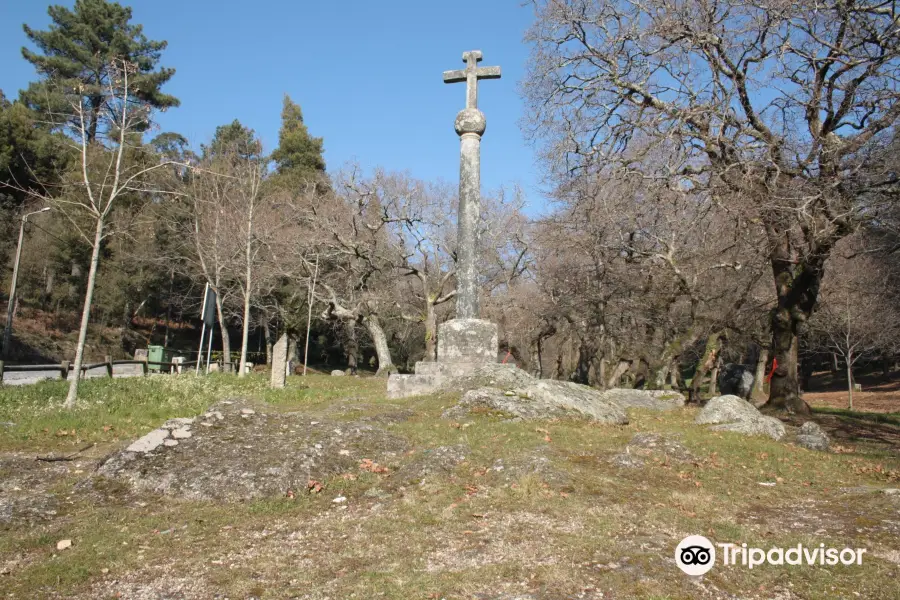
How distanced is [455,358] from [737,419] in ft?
17.8

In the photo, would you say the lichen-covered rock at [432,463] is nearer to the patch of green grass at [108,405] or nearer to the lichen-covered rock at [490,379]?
the lichen-covered rock at [490,379]

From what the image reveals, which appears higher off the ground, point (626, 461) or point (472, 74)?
point (472, 74)

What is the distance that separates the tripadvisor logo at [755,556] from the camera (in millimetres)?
4629

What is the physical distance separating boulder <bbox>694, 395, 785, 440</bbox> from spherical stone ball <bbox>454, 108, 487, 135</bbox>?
24.9ft

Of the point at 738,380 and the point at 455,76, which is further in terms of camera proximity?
the point at 738,380

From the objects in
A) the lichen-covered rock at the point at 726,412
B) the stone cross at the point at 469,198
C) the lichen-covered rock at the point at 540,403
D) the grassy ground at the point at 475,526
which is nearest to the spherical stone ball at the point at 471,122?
the stone cross at the point at 469,198

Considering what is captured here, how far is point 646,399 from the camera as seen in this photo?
579 inches

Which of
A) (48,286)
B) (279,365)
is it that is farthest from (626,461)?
(48,286)

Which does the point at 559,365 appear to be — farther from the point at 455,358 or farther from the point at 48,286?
the point at 48,286

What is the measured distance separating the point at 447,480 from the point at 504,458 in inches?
34.3

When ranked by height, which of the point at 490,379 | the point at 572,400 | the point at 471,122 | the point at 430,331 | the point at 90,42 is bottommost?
the point at 572,400

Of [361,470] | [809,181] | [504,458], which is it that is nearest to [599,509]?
[504,458]

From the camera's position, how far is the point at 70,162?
118 feet

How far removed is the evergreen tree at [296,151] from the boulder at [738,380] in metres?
31.5
